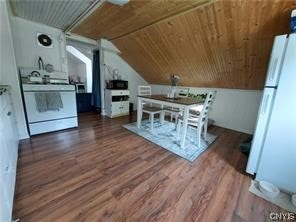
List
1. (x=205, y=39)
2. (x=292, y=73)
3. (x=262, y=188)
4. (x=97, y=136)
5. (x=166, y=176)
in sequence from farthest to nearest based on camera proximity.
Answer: (x=97, y=136) → (x=205, y=39) → (x=166, y=176) → (x=262, y=188) → (x=292, y=73)

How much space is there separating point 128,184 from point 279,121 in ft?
5.97

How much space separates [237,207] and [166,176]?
764 mm

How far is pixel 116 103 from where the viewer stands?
425cm

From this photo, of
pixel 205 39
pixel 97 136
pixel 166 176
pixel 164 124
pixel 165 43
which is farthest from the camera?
pixel 164 124

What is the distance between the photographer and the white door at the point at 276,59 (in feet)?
4.76

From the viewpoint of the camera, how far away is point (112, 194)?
1.45m

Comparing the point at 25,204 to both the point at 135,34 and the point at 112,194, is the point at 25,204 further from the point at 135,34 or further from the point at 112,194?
the point at 135,34

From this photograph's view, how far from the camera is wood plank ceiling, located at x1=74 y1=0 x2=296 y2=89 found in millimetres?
1940

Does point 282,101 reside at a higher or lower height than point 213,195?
higher

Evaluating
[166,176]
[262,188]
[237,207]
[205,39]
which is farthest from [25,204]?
[205,39]

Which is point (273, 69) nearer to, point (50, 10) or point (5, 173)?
point (5, 173)

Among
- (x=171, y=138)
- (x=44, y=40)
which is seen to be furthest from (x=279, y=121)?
(x=44, y=40)

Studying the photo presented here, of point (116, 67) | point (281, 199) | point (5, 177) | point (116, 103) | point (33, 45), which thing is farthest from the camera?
point (116, 67)

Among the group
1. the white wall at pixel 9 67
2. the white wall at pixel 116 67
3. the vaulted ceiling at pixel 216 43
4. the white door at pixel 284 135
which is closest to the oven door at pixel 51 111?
the white wall at pixel 9 67
